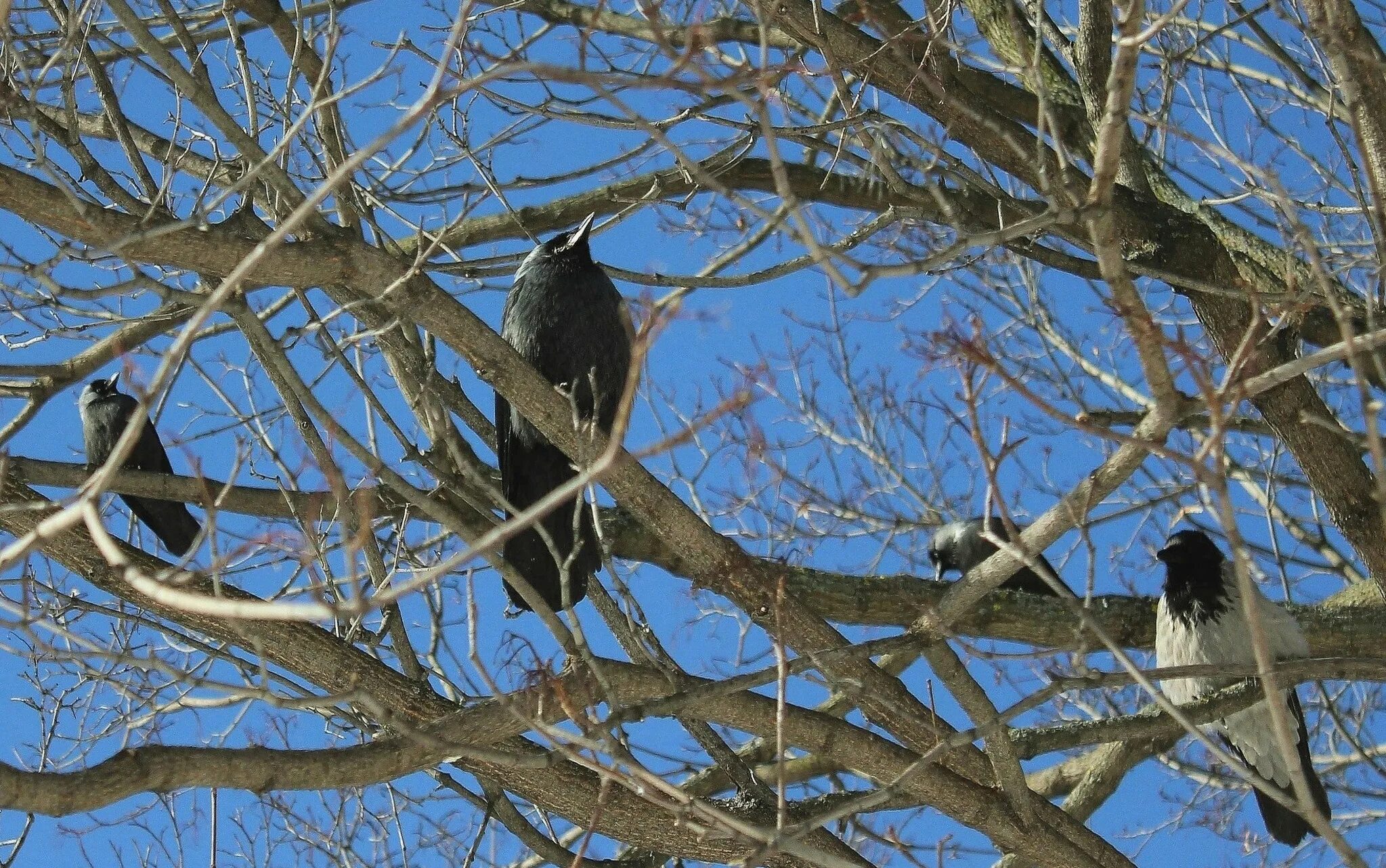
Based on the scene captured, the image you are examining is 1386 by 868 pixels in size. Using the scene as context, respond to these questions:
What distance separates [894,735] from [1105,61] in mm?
2269

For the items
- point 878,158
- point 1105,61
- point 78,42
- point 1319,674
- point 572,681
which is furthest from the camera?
point 1105,61

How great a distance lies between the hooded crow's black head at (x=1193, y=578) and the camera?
5539 millimetres

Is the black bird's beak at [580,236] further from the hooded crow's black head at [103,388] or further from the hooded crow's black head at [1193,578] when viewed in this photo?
the hooded crow's black head at [103,388]

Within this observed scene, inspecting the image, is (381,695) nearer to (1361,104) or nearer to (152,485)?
(152,485)

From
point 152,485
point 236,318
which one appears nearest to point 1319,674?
point 236,318

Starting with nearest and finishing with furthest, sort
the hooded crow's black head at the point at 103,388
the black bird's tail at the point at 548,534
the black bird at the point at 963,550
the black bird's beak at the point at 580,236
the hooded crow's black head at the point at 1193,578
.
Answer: the black bird's tail at the point at 548,534, the black bird's beak at the point at 580,236, the hooded crow's black head at the point at 1193,578, the hooded crow's black head at the point at 103,388, the black bird at the point at 963,550

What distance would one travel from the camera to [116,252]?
112 inches

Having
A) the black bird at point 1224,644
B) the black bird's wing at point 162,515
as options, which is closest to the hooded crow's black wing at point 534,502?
the black bird at point 1224,644

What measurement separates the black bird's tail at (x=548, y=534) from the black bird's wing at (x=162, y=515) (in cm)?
260

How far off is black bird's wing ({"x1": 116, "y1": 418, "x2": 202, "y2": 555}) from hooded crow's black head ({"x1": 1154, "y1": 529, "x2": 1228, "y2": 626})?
4.49 metres

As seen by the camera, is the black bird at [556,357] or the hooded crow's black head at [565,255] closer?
the black bird at [556,357]

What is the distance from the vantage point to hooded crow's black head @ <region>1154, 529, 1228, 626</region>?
18.2ft

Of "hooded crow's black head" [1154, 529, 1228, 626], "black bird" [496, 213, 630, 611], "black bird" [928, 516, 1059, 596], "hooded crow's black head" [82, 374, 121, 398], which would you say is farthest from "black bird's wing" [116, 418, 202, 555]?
"hooded crow's black head" [1154, 529, 1228, 626]

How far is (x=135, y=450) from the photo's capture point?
24.2 feet
